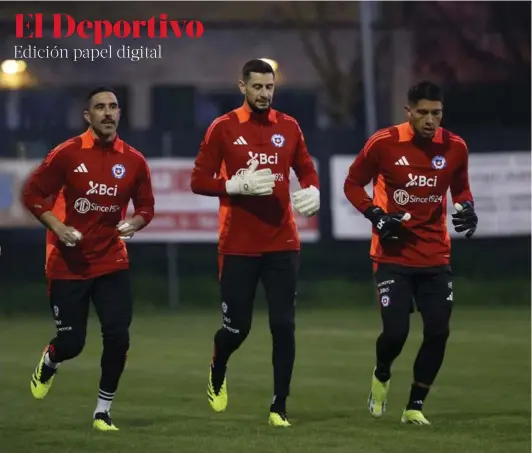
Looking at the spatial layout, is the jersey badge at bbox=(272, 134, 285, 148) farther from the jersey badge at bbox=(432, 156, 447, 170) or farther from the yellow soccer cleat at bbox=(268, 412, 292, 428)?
the yellow soccer cleat at bbox=(268, 412, 292, 428)

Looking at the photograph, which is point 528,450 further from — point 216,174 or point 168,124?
point 168,124

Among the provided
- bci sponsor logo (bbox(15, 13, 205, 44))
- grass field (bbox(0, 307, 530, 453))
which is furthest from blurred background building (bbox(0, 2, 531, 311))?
grass field (bbox(0, 307, 530, 453))

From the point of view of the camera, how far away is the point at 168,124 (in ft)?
96.3

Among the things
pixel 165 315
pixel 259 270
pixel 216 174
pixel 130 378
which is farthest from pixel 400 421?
pixel 165 315

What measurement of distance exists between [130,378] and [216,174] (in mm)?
3328

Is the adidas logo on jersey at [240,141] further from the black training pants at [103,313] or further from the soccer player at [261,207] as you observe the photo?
the black training pants at [103,313]

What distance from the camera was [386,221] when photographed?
1062 centimetres

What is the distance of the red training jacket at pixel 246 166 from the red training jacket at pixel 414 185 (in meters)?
0.52

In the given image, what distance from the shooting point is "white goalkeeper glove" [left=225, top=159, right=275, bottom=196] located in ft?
34.6

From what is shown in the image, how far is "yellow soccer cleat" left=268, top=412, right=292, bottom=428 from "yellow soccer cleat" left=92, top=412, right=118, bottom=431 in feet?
3.39

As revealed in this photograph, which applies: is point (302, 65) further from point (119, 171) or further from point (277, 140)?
point (119, 171)

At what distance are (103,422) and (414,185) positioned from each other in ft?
8.48

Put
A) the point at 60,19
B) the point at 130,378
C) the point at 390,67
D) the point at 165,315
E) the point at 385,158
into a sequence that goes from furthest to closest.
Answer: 1. the point at 390,67
2. the point at 60,19
3. the point at 165,315
4. the point at 130,378
5. the point at 385,158

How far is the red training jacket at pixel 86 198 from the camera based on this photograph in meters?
10.7
